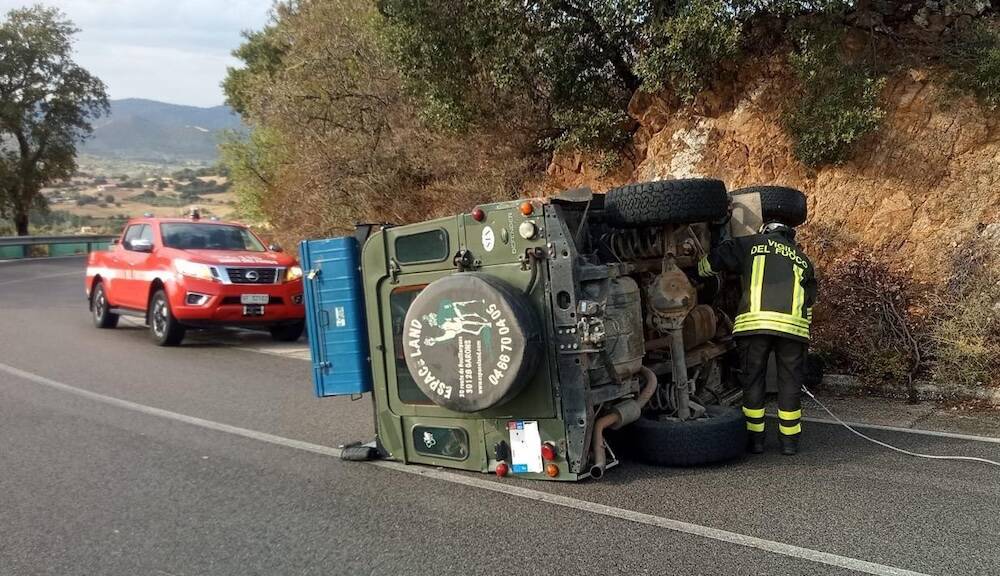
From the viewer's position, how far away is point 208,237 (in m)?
12.2

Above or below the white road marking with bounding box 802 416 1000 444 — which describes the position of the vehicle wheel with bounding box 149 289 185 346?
above

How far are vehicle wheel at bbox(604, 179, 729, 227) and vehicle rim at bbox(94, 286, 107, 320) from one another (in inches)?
418

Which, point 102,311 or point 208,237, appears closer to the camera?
point 208,237

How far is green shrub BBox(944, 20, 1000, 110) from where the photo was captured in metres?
9.34

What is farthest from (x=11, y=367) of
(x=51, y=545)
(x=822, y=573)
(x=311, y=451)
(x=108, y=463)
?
(x=822, y=573)

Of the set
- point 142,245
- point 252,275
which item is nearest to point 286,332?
point 252,275

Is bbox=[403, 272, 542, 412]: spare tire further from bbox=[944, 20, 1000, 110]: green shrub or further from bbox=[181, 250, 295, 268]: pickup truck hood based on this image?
bbox=[944, 20, 1000, 110]: green shrub

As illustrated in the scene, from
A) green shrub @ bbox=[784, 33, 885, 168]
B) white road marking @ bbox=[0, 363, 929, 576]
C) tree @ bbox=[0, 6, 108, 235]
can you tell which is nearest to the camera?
white road marking @ bbox=[0, 363, 929, 576]

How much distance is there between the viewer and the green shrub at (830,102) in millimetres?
9977

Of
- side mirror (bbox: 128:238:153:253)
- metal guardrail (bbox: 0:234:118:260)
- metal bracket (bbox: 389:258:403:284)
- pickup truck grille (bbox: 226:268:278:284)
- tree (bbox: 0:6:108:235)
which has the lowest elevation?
pickup truck grille (bbox: 226:268:278:284)

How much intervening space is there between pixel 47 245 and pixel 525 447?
33.9 meters

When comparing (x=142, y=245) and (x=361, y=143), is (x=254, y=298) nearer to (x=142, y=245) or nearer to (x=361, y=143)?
(x=142, y=245)

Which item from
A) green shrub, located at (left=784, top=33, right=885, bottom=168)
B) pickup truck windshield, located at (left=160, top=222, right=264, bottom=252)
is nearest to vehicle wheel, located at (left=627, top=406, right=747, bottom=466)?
green shrub, located at (left=784, top=33, right=885, bottom=168)

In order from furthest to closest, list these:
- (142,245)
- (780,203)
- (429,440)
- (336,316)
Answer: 1. (142,245)
2. (780,203)
3. (336,316)
4. (429,440)
